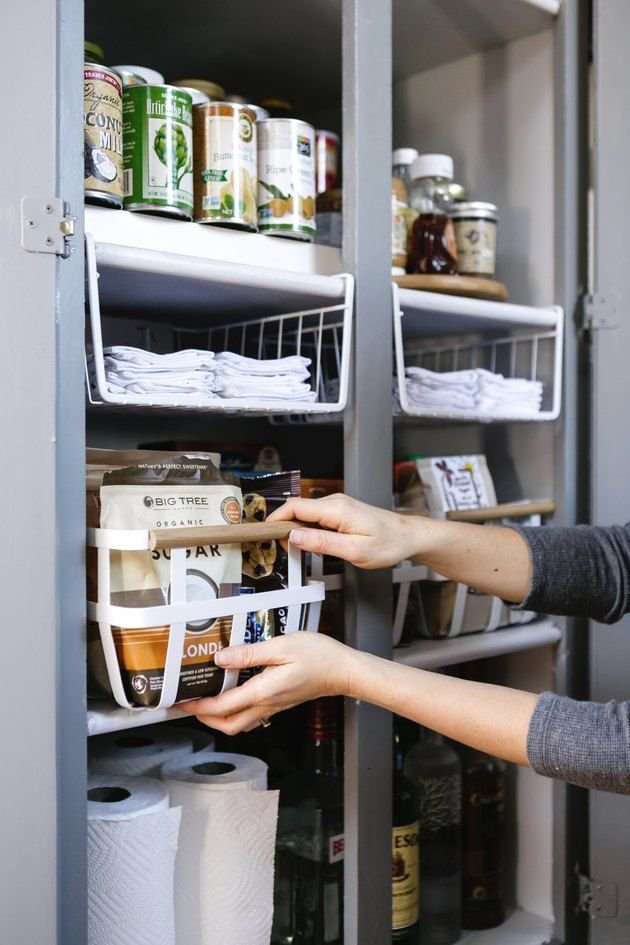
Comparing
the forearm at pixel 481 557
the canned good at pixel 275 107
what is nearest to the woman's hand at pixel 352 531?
the forearm at pixel 481 557

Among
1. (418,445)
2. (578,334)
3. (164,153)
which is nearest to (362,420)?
(164,153)

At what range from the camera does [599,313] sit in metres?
1.50

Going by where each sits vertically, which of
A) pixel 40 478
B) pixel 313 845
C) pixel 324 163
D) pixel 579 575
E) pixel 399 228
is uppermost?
pixel 324 163

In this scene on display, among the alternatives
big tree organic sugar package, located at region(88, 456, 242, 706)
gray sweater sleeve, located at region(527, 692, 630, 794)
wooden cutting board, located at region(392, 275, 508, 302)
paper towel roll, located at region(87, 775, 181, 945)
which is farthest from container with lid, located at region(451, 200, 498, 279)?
paper towel roll, located at region(87, 775, 181, 945)

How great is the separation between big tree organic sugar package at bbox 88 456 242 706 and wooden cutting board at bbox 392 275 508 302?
1.62 feet

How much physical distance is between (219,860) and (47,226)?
717mm

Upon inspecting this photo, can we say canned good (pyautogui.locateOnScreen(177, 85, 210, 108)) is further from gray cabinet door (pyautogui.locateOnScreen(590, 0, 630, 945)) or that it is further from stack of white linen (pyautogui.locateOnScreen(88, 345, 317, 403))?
gray cabinet door (pyautogui.locateOnScreen(590, 0, 630, 945))

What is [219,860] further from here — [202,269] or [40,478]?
[202,269]

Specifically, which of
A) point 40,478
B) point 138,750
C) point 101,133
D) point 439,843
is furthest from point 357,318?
point 439,843

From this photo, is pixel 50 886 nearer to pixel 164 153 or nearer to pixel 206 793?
pixel 206 793

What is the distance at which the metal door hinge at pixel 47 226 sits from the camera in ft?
2.90

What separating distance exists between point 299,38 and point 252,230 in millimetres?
466

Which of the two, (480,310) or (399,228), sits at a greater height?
(399,228)

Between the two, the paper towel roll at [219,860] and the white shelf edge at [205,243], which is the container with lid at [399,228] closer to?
the white shelf edge at [205,243]
